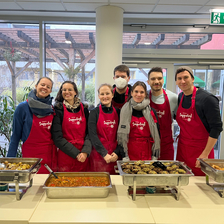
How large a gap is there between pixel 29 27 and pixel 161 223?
4212 mm

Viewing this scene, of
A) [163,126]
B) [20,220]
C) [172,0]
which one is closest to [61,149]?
[20,220]

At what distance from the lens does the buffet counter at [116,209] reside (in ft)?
4.16

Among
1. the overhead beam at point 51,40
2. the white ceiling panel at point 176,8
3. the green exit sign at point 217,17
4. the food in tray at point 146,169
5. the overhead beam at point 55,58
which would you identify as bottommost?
the food in tray at point 146,169

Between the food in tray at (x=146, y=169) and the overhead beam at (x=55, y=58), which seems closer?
the food in tray at (x=146, y=169)

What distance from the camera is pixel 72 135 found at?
2.34m

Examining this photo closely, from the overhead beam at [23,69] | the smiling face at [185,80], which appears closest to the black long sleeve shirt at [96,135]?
the smiling face at [185,80]

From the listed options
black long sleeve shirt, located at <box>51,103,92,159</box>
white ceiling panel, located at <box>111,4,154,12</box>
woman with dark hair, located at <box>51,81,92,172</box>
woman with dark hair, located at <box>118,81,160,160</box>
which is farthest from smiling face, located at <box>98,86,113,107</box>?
white ceiling panel, located at <box>111,4,154,12</box>

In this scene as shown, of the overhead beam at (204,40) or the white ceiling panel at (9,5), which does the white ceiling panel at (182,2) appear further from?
the white ceiling panel at (9,5)

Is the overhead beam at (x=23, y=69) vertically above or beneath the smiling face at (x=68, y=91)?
above

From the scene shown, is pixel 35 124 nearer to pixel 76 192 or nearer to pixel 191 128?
pixel 76 192

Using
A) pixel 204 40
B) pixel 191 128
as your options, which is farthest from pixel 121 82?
pixel 204 40

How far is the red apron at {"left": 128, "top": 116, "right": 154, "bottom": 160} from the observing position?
227cm

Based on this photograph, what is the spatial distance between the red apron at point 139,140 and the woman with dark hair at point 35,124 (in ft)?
3.09

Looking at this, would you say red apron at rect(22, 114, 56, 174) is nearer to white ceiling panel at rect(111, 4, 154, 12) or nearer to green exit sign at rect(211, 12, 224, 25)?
white ceiling panel at rect(111, 4, 154, 12)
